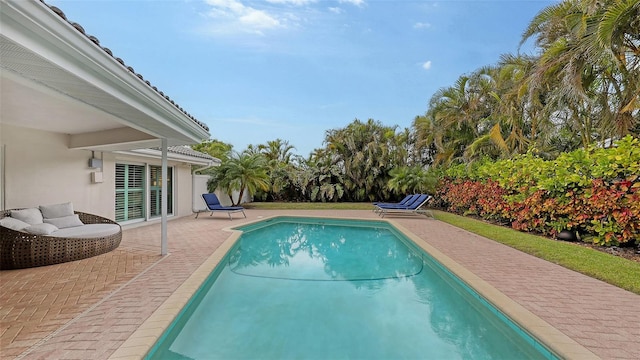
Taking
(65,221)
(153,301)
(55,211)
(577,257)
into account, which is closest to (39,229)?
(65,221)

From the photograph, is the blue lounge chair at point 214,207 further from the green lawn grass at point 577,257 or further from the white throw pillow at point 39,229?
the green lawn grass at point 577,257

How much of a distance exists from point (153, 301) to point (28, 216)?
4.44 meters

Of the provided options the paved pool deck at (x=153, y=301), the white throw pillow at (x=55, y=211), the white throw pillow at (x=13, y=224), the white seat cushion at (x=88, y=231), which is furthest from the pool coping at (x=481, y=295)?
the white throw pillow at (x=55, y=211)

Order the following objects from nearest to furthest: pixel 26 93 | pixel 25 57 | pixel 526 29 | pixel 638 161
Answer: pixel 25 57, pixel 26 93, pixel 638 161, pixel 526 29

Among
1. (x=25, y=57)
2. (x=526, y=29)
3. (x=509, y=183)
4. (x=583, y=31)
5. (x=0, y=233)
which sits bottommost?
(x=0, y=233)

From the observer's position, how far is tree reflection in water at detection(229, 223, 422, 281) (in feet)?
22.8

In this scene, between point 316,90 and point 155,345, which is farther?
point 316,90

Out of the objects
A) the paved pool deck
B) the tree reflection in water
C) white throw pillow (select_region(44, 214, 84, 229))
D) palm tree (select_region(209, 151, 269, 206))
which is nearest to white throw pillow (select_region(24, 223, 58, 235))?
the paved pool deck

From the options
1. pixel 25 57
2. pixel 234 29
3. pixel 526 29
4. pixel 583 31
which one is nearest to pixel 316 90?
pixel 234 29

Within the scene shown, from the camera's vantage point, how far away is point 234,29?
13461 mm

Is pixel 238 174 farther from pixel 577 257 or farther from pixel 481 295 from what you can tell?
pixel 577 257

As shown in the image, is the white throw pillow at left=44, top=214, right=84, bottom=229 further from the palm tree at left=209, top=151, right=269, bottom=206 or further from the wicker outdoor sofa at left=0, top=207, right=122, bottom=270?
the palm tree at left=209, top=151, right=269, bottom=206

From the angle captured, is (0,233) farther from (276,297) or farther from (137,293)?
(276,297)

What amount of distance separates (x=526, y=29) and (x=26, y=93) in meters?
13.6
